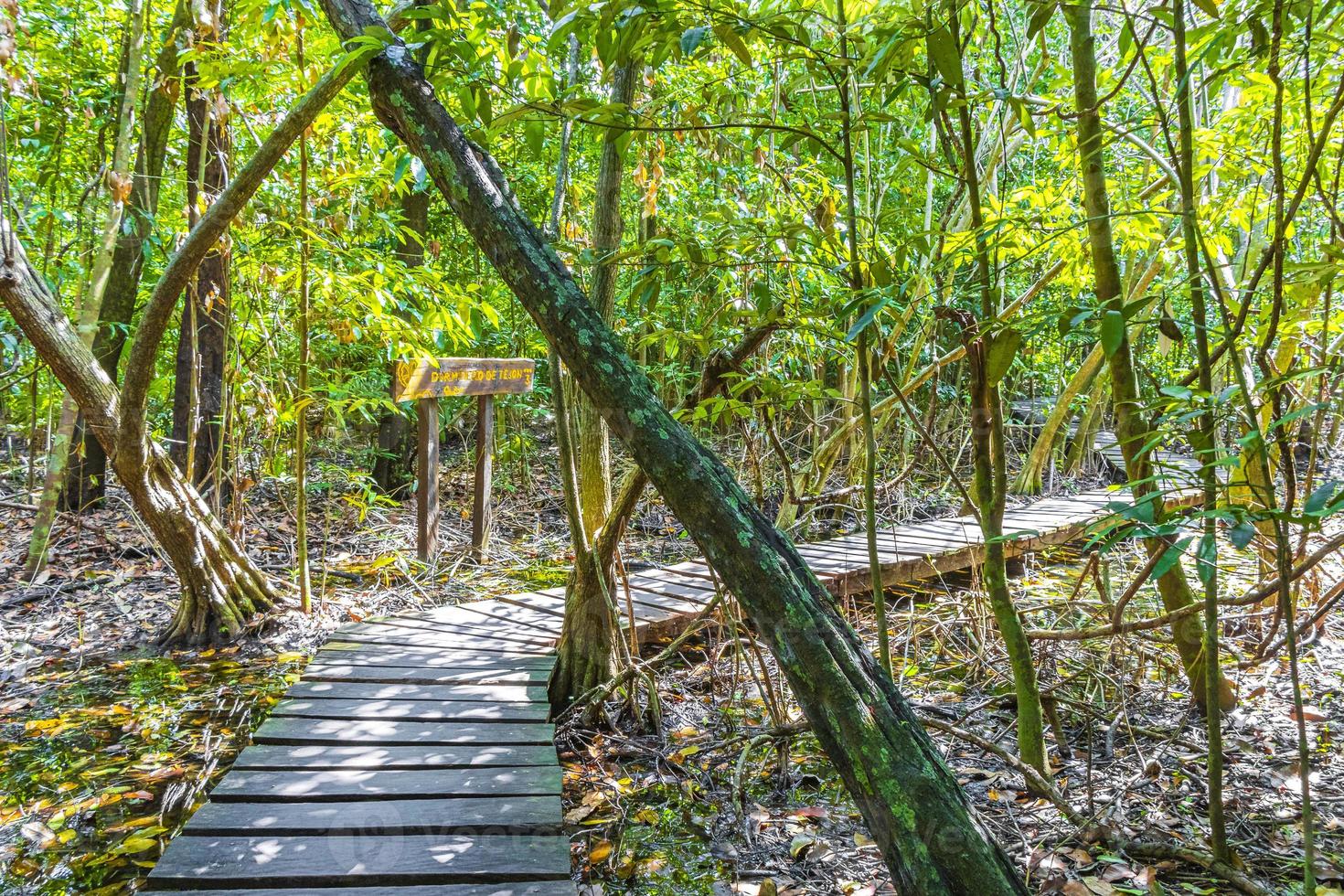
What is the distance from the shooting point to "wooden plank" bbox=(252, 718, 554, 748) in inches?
130

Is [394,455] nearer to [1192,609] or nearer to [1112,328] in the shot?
[1192,609]

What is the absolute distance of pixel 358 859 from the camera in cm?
252

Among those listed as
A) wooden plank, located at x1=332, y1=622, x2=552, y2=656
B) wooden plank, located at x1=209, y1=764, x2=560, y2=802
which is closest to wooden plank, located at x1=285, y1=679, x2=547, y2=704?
wooden plank, located at x1=332, y1=622, x2=552, y2=656

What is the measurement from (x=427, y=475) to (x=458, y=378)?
2.57 ft

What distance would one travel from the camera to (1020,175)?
9.97 metres

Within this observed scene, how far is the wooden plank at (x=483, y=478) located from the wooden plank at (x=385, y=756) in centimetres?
351

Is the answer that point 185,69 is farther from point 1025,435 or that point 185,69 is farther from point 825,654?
point 1025,435

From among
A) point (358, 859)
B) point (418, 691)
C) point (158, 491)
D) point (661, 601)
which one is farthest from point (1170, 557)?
point (158, 491)

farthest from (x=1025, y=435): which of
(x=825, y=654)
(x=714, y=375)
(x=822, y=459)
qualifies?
(x=825, y=654)

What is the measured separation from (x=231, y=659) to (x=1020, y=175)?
9796 mm

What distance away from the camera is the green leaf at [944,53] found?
73.0 inches

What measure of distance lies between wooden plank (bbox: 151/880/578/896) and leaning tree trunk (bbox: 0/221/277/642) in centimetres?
288

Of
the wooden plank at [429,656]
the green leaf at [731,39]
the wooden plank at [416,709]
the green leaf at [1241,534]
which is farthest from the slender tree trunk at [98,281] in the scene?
Result: the green leaf at [1241,534]

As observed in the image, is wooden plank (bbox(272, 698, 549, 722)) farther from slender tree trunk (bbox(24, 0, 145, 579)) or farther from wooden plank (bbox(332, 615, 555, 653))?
slender tree trunk (bbox(24, 0, 145, 579))
